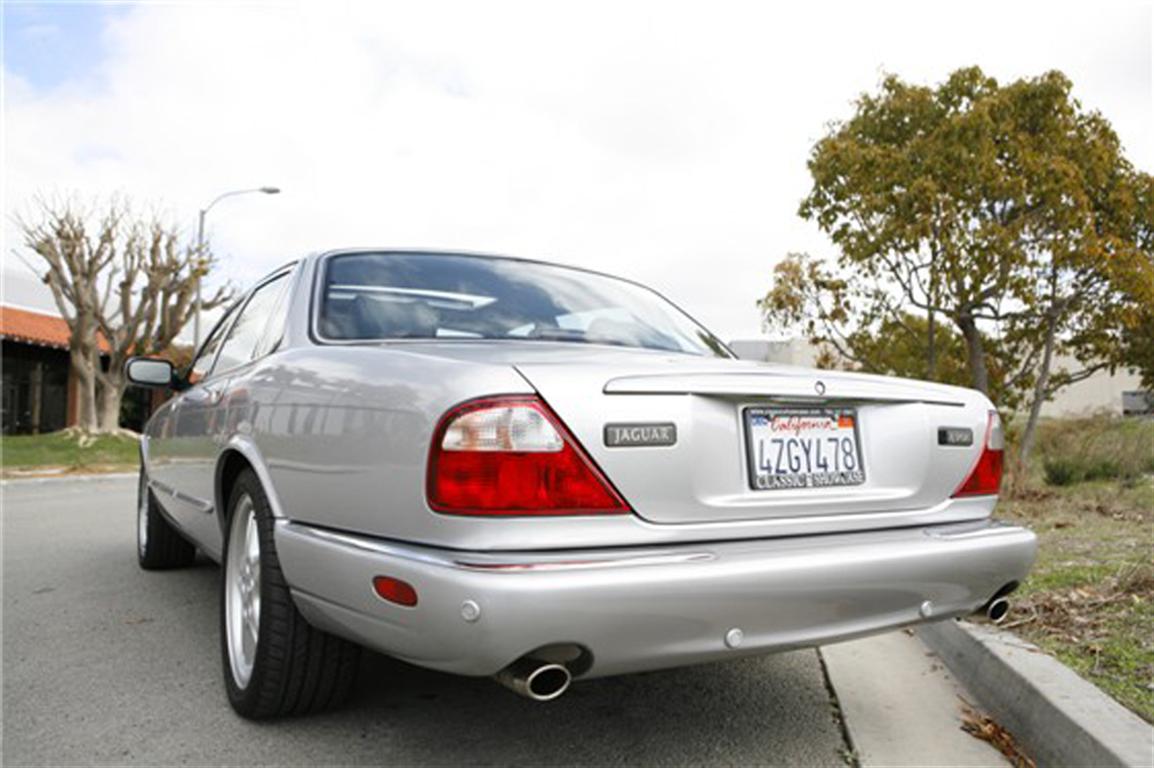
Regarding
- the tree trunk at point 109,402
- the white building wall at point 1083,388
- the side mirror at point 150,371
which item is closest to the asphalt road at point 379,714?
the side mirror at point 150,371

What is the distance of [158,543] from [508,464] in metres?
4.12

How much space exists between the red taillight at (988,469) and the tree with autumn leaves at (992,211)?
8.33 m

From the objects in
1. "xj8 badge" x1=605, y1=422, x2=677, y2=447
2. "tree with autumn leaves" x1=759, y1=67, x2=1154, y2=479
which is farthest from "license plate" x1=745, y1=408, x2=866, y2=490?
"tree with autumn leaves" x1=759, y1=67, x2=1154, y2=479

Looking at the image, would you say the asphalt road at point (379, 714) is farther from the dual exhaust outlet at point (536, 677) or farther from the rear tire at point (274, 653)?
the dual exhaust outlet at point (536, 677)

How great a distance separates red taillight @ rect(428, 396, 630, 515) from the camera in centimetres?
210

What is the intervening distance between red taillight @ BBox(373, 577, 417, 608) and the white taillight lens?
33cm

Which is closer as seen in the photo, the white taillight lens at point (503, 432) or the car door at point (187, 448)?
the white taillight lens at point (503, 432)

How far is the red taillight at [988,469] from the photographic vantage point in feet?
9.43

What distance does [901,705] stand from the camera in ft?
10.8

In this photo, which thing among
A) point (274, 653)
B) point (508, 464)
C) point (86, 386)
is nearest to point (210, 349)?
point (274, 653)

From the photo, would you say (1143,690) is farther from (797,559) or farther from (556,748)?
(556,748)

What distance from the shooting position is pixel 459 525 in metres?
2.09

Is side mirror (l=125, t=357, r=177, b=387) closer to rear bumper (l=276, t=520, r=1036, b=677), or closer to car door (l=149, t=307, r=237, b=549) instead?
car door (l=149, t=307, r=237, b=549)

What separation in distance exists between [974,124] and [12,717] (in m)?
10.8
